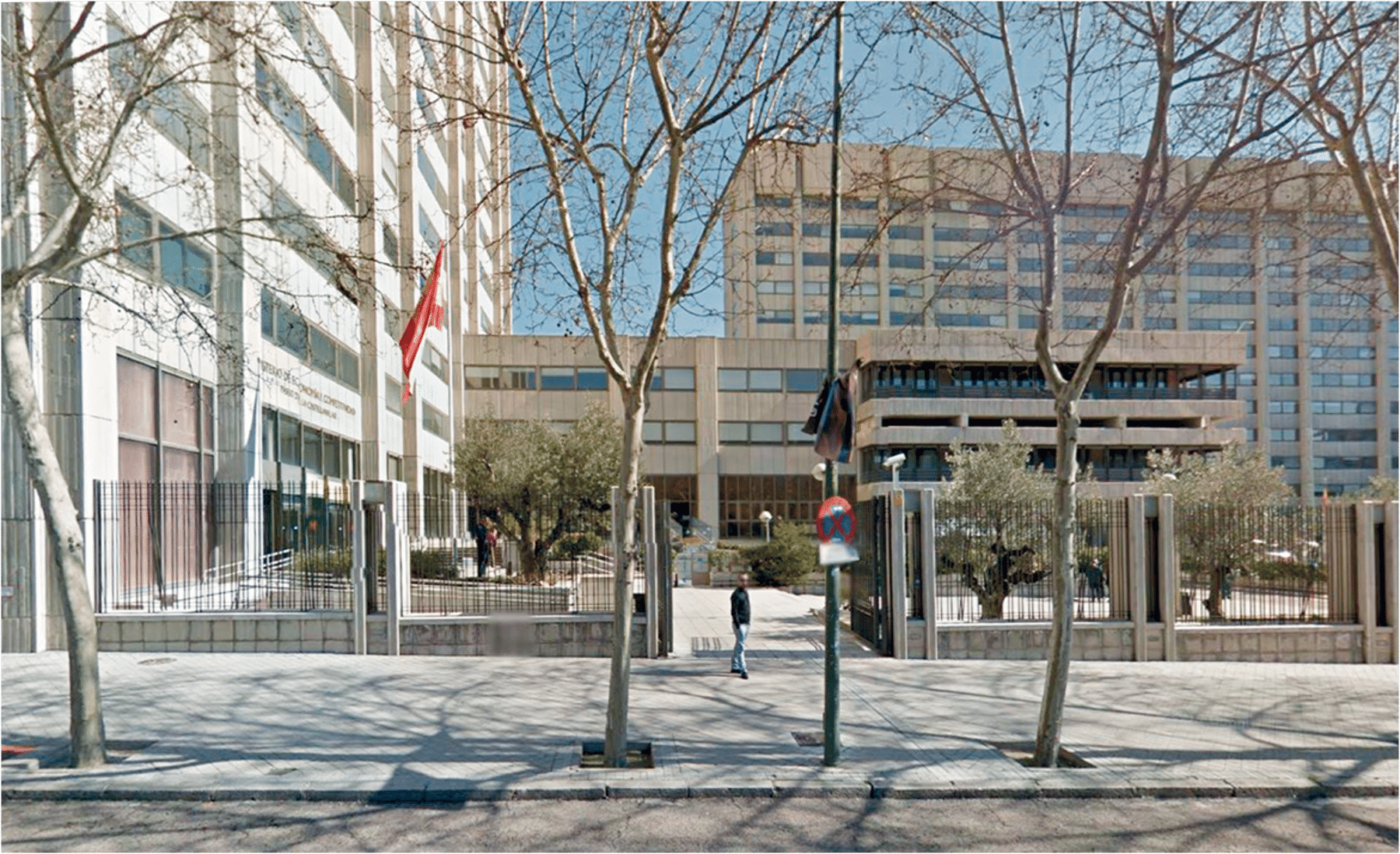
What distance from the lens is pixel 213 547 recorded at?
15.0m

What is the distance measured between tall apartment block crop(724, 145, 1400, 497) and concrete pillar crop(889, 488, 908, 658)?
3.43m

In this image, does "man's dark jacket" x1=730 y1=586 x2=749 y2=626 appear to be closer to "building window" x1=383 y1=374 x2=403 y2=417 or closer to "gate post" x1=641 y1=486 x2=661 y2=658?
"gate post" x1=641 y1=486 x2=661 y2=658

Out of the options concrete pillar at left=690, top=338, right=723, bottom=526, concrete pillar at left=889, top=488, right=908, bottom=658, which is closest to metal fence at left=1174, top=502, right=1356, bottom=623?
concrete pillar at left=889, top=488, right=908, bottom=658

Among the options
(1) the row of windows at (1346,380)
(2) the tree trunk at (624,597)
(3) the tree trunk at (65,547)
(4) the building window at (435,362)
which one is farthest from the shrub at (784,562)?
(1) the row of windows at (1346,380)

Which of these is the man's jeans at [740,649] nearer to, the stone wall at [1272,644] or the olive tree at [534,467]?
the stone wall at [1272,644]

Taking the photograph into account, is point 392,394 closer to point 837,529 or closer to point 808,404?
point 808,404

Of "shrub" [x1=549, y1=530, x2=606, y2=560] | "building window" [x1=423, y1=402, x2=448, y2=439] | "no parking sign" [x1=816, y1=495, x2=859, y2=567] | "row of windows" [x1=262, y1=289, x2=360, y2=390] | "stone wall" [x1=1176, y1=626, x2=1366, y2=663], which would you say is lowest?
"stone wall" [x1=1176, y1=626, x2=1366, y2=663]

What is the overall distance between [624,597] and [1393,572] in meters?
13.4

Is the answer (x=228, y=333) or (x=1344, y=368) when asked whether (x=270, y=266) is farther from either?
(x=1344, y=368)

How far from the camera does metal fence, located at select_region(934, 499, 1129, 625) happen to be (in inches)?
558

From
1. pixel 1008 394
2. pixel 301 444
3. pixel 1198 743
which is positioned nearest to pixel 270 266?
pixel 301 444

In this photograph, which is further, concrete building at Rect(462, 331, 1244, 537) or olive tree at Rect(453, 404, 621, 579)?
concrete building at Rect(462, 331, 1244, 537)

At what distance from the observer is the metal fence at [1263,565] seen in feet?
46.9

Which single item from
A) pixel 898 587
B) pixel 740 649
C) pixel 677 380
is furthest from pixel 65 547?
pixel 677 380
